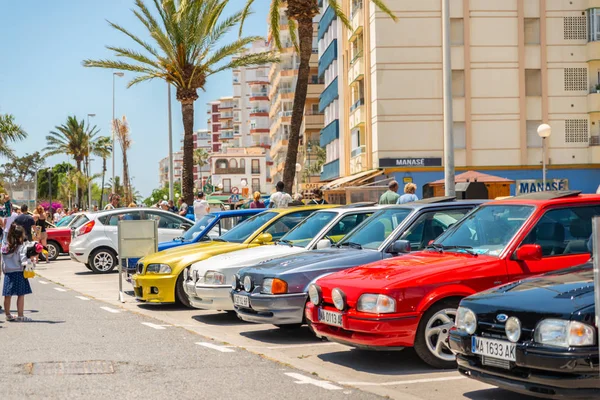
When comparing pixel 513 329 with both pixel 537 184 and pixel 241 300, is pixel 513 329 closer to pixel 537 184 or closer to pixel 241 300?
pixel 241 300

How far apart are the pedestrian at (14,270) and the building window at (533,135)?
116ft

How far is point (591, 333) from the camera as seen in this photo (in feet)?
21.1

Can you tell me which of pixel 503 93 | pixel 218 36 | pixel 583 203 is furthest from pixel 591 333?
pixel 503 93

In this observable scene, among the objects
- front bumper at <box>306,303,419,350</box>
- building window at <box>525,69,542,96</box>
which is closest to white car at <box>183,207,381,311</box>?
front bumper at <box>306,303,419,350</box>

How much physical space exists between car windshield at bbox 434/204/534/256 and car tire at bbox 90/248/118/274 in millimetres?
16133

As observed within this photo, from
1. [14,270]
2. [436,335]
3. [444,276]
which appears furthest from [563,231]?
[14,270]

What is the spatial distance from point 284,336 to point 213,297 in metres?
1.38

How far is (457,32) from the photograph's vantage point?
44812 mm

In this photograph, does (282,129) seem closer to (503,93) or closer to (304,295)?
(503,93)

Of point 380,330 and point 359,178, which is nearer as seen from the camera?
point 380,330

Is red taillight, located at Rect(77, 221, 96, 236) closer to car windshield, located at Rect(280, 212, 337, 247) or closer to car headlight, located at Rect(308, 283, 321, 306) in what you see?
car windshield, located at Rect(280, 212, 337, 247)

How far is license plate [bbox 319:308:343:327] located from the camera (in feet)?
29.6

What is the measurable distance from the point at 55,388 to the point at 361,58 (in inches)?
1649

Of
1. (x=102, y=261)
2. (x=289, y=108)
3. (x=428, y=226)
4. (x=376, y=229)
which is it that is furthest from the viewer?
(x=289, y=108)
